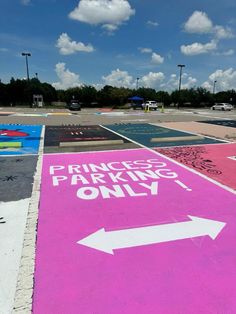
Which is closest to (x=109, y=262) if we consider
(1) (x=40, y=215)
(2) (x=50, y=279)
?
(2) (x=50, y=279)

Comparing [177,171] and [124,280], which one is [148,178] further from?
[124,280]

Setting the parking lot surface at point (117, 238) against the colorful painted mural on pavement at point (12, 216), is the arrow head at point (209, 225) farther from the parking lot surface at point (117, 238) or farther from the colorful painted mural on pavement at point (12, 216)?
the colorful painted mural on pavement at point (12, 216)

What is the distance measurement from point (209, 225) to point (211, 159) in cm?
592

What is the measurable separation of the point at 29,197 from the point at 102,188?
169cm

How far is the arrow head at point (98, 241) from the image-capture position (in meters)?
4.33

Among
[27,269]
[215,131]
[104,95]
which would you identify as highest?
[104,95]

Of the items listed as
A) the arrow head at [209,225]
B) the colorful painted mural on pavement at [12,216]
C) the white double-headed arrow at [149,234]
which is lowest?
the colorful painted mural on pavement at [12,216]

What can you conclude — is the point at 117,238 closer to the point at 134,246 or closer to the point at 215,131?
the point at 134,246

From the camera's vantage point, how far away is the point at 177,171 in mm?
8805

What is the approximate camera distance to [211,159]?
10617 millimetres

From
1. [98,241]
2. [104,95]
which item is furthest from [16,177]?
[104,95]

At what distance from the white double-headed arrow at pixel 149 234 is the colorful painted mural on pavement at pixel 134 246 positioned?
0.02 metres

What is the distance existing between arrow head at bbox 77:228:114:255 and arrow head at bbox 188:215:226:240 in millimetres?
1632

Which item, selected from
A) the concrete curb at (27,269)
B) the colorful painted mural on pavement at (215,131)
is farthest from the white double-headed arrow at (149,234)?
A: the colorful painted mural on pavement at (215,131)
